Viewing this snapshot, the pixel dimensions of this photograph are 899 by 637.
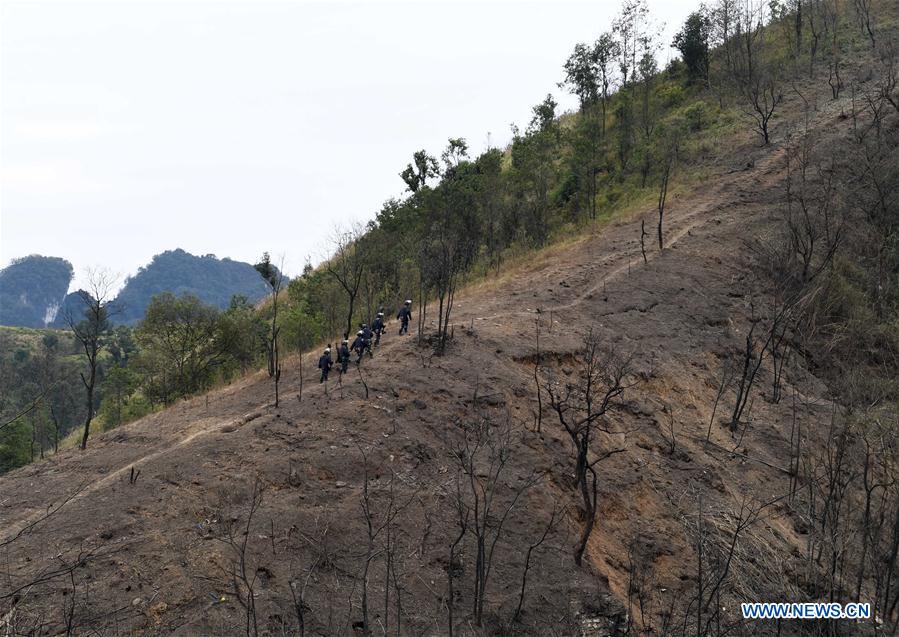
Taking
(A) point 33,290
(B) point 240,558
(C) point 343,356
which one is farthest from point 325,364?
(A) point 33,290

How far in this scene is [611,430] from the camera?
13953 mm

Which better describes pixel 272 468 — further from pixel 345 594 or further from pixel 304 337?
pixel 304 337

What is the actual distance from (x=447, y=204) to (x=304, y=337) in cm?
1095

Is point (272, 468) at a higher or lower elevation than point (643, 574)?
higher

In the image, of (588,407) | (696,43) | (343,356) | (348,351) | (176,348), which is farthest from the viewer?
(696,43)

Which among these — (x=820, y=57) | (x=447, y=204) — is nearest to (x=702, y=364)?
(x=447, y=204)

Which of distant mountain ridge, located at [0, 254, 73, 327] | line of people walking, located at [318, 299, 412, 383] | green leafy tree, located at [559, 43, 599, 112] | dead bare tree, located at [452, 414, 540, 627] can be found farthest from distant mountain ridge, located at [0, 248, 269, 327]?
dead bare tree, located at [452, 414, 540, 627]

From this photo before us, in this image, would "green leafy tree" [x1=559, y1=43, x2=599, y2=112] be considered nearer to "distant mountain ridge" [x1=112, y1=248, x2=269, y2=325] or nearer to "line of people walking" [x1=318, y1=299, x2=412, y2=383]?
"line of people walking" [x1=318, y1=299, x2=412, y2=383]

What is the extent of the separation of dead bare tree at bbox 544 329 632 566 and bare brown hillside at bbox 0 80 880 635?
24 cm

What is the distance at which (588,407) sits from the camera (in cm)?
1158

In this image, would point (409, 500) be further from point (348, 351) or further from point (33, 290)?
point (33, 290)

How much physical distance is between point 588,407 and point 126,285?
434 ft

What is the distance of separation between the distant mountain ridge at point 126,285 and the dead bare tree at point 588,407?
10746 cm

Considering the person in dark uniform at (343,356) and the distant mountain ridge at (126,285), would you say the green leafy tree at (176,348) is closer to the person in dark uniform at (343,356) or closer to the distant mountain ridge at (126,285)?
the person in dark uniform at (343,356)
